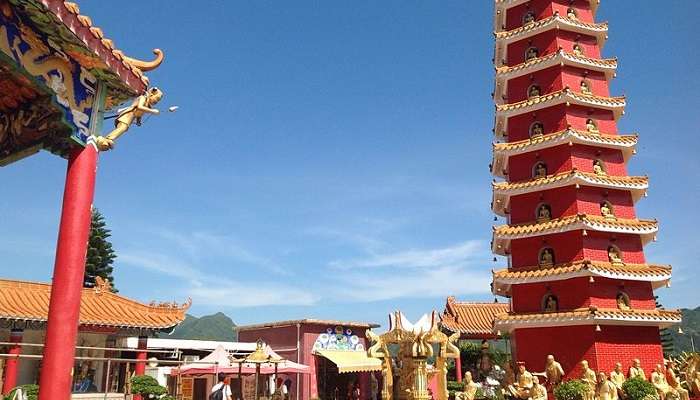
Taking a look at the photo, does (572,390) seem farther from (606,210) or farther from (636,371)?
(606,210)

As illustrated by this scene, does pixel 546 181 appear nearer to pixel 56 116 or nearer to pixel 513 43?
pixel 513 43

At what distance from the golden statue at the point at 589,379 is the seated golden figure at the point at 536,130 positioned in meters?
9.70

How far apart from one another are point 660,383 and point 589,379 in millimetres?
2618

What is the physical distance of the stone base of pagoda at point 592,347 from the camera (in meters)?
18.7

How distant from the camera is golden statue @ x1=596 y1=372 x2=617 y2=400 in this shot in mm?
16844

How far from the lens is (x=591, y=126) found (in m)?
22.7

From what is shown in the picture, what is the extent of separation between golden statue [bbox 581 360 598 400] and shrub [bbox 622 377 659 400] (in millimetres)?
971

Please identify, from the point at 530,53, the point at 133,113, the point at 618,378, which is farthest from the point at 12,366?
the point at 530,53

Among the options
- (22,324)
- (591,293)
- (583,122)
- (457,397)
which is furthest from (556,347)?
(22,324)

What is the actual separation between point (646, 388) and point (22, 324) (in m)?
22.4

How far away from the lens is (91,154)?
6.53 meters

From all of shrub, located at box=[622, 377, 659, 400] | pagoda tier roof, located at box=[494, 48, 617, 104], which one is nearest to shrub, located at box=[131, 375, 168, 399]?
shrub, located at box=[622, 377, 659, 400]

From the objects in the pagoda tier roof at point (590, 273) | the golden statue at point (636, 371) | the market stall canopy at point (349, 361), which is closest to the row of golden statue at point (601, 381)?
the golden statue at point (636, 371)

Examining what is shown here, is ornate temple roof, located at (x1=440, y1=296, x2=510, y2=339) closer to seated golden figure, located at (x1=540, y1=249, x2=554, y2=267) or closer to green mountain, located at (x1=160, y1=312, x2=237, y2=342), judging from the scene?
seated golden figure, located at (x1=540, y1=249, x2=554, y2=267)
